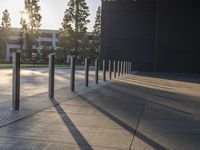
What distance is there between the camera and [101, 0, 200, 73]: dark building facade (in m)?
40.8

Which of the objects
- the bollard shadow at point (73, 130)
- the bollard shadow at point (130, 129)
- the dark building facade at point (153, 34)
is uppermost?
the dark building facade at point (153, 34)

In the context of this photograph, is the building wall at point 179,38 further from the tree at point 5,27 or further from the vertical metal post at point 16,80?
the tree at point 5,27

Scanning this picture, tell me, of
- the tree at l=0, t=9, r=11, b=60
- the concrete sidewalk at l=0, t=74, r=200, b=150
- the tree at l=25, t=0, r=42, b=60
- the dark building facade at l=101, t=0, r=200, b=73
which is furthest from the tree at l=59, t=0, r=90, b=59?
the concrete sidewalk at l=0, t=74, r=200, b=150

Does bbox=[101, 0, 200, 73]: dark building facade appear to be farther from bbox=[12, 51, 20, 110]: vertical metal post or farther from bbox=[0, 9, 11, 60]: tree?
bbox=[0, 9, 11, 60]: tree

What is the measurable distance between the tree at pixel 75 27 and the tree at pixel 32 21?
15.2ft

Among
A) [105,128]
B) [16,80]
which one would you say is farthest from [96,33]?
[105,128]

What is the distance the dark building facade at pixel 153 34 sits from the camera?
40.8m

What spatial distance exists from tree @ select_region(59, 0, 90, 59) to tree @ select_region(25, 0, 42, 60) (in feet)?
15.2

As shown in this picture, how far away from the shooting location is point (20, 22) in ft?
233

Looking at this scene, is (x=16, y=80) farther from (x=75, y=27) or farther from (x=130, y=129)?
(x=75, y=27)

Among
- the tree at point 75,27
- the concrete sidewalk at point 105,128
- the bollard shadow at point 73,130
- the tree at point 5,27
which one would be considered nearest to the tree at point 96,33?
the tree at point 75,27

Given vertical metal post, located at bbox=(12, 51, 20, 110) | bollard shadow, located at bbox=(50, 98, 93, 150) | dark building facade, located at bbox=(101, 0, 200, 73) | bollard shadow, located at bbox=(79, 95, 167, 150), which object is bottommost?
bollard shadow, located at bbox=(79, 95, 167, 150)

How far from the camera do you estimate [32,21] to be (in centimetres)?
7125

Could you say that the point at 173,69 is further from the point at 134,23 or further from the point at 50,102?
the point at 50,102
